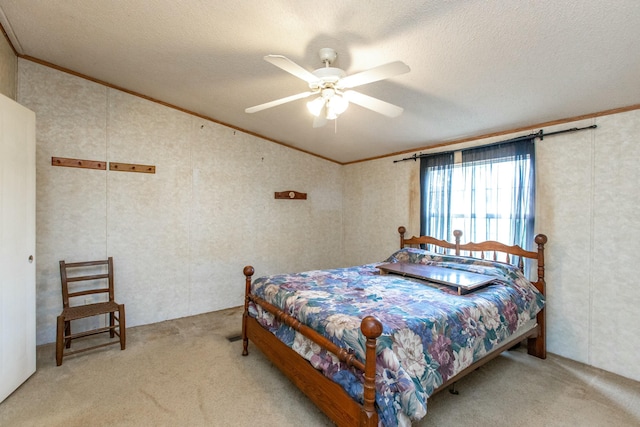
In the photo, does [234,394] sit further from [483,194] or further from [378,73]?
[483,194]

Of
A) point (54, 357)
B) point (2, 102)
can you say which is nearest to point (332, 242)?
point (54, 357)

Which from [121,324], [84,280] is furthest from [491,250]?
[84,280]

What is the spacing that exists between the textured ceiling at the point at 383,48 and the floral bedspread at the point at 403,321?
1.59 meters

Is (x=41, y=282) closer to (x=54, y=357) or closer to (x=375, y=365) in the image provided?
(x=54, y=357)

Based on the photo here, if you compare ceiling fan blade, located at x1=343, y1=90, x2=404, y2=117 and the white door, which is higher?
ceiling fan blade, located at x1=343, y1=90, x2=404, y2=117

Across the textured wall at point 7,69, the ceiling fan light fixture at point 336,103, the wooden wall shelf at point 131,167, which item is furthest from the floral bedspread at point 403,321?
the textured wall at point 7,69

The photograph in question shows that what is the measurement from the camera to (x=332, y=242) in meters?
5.25

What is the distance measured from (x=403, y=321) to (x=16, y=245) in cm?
284

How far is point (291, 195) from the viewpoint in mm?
4664

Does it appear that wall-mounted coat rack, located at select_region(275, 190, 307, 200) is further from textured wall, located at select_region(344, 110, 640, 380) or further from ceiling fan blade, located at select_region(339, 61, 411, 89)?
textured wall, located at select_region(344, 110, 640, 380)

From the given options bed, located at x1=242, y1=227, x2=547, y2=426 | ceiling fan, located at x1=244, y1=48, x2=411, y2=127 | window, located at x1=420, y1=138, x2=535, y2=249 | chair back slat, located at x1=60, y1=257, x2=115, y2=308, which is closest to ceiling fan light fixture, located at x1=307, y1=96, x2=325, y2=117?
ceiling fan, located at x1=244, y1=48, x2=411, y2=127

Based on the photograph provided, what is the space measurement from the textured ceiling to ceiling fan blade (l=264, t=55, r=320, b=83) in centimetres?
37

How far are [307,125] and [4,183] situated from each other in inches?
112

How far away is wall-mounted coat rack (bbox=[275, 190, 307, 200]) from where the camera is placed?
4570 mm
